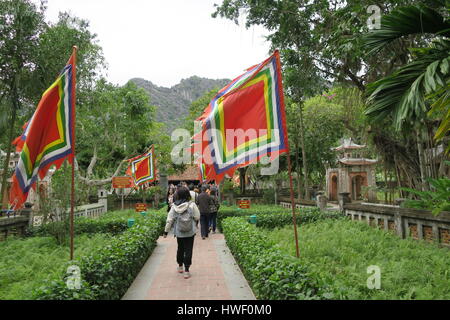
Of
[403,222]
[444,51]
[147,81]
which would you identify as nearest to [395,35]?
[444,51]

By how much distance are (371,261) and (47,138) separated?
265 inches

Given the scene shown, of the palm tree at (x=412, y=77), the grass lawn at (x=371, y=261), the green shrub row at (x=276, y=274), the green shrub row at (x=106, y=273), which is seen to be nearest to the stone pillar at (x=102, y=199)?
the grass lawn at (x=371, y=261)

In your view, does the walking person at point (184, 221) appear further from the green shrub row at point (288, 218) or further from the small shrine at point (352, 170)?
the small shrine at point (352, 170)

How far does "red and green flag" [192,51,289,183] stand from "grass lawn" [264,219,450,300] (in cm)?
193

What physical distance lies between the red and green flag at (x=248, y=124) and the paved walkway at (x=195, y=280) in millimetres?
2043

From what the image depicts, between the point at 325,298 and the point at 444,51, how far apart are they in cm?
353

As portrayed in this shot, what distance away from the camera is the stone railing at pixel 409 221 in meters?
7.76

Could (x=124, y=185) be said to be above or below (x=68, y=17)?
below

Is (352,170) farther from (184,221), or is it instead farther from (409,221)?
(184,221)

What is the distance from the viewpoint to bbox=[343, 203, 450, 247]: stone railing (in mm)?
7758

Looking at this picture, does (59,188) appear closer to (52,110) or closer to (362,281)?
(52,110)

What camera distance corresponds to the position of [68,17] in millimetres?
15703

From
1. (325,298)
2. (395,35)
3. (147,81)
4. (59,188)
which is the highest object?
(147,81)

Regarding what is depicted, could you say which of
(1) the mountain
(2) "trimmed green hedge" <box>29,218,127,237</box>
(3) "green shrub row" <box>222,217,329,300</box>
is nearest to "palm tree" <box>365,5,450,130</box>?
(3) "green shrub row" <box>222,217,329,300</box>
